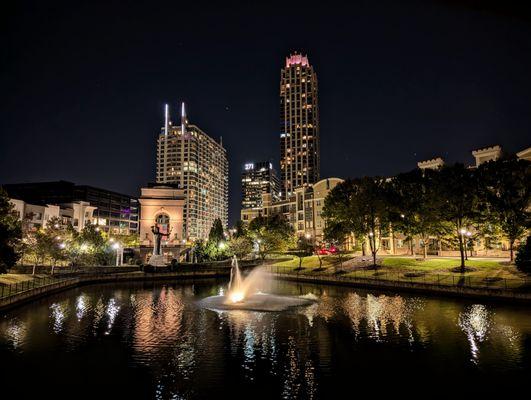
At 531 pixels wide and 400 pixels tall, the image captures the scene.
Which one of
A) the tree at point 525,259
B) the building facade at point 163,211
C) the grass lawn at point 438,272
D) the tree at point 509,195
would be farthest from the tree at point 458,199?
the building facade at point 163,211

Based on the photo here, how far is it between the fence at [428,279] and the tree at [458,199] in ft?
26.8

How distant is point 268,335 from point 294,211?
106307 millimetres

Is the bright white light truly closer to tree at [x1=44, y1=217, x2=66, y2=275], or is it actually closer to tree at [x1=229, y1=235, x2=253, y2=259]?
tree at [x1=44, y1=217, x2=66, y2=275]

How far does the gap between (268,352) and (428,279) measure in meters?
33.9

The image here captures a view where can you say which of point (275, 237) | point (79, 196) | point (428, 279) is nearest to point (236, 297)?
point (428, 279)

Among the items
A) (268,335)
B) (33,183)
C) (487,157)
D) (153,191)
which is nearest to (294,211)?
(153,191)

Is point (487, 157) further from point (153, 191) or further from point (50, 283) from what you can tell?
point (153, 191)

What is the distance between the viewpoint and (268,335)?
26391 mm

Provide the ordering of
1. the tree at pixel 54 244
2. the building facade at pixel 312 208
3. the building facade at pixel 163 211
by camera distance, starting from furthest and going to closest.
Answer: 1. the building facade at pixel 163 211
2. the building facade at pixel 312 208
3. the tree at pixel 54 244

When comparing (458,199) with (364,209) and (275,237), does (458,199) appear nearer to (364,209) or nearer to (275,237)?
(364,209)

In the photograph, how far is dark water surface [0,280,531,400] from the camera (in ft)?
55.9

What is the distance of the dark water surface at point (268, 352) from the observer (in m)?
17.0

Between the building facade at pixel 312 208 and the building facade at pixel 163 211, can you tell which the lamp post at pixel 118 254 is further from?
the building facade at pixel 312 208

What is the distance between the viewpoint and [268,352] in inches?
887
